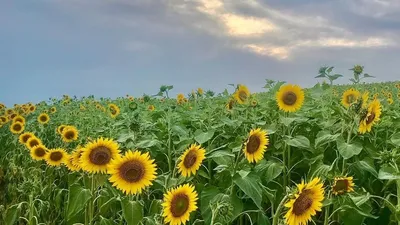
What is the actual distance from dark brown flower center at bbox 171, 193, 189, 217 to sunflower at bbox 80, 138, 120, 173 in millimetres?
570

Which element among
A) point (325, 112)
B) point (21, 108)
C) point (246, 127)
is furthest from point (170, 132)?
point (21, 108)

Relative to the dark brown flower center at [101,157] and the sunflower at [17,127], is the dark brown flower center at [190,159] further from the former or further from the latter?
the sunflower at [17,127]

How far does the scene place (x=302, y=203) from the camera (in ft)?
5.89

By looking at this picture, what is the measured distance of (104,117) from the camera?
5.80m

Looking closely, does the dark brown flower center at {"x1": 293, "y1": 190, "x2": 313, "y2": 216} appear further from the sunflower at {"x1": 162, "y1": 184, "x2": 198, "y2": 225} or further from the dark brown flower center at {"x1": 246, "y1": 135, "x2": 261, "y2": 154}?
the dark brown flower center at {"x1": 246, "y1": 135, "x2": 261, "y2": 154}

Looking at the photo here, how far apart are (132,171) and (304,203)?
995 mm

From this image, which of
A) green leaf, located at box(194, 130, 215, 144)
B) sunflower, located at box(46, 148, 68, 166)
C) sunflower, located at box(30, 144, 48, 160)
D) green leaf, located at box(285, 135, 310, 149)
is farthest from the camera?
sunflower, located at box(30, 144, 48, 160)

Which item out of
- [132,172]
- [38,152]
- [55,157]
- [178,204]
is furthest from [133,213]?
[38,152]

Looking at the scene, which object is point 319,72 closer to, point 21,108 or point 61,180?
point 61,180

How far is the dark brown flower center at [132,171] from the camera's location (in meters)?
2.53

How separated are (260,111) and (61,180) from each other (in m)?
1.82

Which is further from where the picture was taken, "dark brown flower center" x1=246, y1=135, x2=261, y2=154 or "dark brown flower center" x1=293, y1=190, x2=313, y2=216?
"dark brown flower center" x1=246, y1=135, x2=261, y2=154

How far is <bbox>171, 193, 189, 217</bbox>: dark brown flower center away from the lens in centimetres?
225

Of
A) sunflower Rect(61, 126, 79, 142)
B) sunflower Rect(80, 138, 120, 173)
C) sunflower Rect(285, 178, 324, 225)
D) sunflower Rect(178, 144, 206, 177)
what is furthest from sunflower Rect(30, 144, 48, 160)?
sunflower Rect(285, 178, 324, 225)
